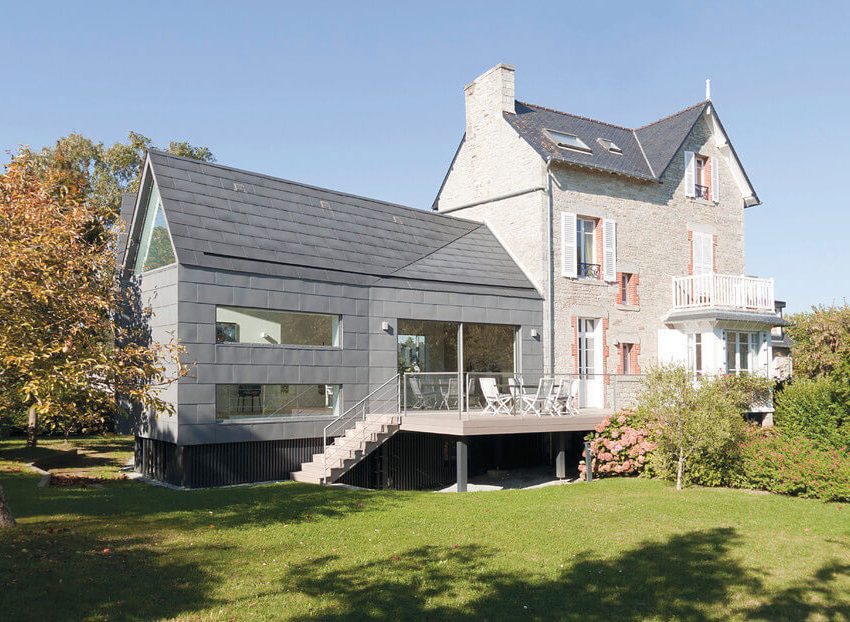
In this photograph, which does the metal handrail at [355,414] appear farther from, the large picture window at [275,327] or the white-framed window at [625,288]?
the white-framed window at [625,288]

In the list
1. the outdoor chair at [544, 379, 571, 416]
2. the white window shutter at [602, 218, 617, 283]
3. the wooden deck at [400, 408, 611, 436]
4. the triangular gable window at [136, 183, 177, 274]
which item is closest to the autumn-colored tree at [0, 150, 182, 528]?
the triangular gable window at [136, 183, 177, 274]

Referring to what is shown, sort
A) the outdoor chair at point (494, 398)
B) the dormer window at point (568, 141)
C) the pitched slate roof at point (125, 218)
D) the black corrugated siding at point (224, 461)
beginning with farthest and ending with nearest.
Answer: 1. the dormer window at point (568, 141)
2. the pitched slate roof at point (125, 218)
3. the outdoor chair at point (494, 398)
4. the black corrugated siding at point (224, 461)

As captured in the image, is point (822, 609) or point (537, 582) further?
point (537, 582)

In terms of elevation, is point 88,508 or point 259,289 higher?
point 259,289

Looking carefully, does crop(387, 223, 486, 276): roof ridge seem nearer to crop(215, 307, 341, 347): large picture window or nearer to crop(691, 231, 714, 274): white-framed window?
crop(215, 307, 341, 347): large picture window

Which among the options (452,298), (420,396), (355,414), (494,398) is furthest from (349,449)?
(452,298)

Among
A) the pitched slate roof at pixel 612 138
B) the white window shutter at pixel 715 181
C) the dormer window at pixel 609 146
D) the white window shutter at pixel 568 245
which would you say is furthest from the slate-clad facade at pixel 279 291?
the white window shutter at pixel 715 181

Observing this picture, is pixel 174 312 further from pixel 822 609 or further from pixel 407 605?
pixel 822 609

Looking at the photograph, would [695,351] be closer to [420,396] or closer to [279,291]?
[420,396]

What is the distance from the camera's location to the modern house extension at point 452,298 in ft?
51.8

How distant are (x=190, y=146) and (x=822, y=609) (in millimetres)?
35125

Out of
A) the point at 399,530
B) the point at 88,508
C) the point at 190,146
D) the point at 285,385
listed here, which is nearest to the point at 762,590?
the point at 399,530

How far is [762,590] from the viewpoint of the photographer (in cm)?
811

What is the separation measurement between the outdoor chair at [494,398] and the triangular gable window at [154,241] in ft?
24.4
